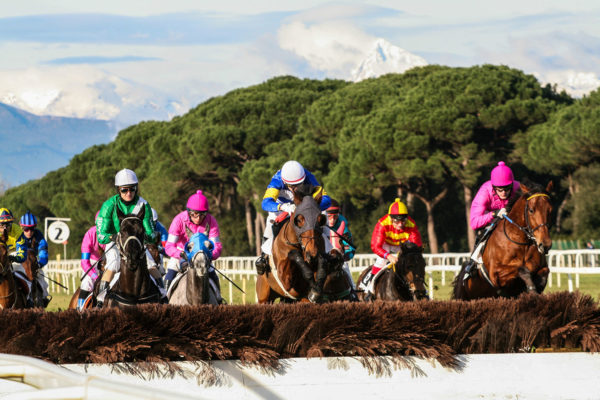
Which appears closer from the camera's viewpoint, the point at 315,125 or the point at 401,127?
the point at 401,127

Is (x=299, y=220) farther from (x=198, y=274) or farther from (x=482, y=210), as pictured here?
(x=482, y=210)

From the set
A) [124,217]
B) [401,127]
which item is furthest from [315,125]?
[124,217]

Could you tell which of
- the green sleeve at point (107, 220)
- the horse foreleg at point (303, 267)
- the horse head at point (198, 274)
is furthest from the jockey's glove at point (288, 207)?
the green sleeve at point (107, 220)

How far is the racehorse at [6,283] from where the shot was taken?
10.8 m

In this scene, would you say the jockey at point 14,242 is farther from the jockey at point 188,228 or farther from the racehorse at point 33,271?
the jockey at point 188,228

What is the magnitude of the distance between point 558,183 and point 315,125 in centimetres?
1185

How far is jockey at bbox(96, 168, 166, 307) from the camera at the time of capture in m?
8.70

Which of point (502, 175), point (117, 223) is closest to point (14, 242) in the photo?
point (117, 223)

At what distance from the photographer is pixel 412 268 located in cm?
1012

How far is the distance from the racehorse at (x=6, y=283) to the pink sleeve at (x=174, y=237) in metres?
1.84

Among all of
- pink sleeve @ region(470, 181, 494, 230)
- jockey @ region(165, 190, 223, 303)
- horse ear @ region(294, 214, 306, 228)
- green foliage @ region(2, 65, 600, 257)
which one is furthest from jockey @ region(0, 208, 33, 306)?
green foliage @ region(2, 65, 600, 257)

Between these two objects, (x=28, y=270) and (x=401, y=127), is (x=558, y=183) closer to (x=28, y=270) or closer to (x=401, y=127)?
(x=401, y=127)

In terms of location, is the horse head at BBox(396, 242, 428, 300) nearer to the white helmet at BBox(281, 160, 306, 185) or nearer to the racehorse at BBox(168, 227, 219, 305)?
the white helmet at BBox(281, 160, 306, 185)

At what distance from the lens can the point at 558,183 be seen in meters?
39.5
